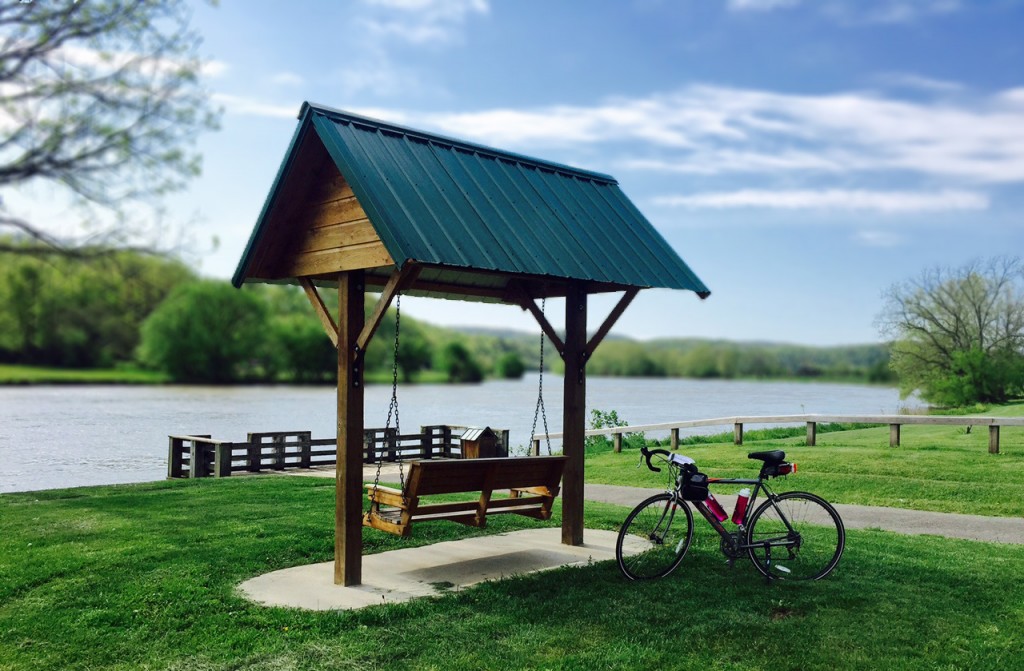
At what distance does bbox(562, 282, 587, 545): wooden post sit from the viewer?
30.2 feet

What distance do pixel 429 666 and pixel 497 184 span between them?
4947mm

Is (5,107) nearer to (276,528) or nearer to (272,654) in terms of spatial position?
(276,528)

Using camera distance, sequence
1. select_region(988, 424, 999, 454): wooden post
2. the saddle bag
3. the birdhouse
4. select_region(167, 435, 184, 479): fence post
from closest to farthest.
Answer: the saddle bag < the birdhouse < select_region(988, 424, 999, 454): wooden post < select_region(167, 435, 184, 479): fence post

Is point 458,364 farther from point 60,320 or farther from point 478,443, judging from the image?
point 478,443

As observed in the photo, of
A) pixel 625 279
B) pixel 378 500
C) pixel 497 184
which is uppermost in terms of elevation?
pixel 497 184

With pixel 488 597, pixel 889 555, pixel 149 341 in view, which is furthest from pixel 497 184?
pixel 149 341

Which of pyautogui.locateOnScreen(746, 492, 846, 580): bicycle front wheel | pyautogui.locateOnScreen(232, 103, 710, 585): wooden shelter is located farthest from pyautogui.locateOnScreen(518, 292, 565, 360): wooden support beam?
pyautogui.locateOnScreen(746, 492, 846, 580): bicycle front wheel

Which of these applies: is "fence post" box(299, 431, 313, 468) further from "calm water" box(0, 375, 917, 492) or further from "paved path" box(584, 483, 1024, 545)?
"paved path" box(584, 483, 1024, 545)

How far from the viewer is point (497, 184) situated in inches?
346

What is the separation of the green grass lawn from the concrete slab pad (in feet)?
0.99

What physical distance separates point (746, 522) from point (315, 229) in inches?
193

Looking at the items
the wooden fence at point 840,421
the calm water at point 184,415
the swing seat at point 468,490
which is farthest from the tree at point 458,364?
the swing seat at point 468,490

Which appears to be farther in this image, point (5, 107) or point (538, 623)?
point (5, 107)

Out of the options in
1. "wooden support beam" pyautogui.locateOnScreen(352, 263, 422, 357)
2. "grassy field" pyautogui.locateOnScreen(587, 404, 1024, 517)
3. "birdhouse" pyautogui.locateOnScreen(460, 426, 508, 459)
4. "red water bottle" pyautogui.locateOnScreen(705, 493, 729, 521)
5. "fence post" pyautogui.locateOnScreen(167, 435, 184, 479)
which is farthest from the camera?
"fence post" pyautogui.locateOnScreen(167, 435, 184, 479)
